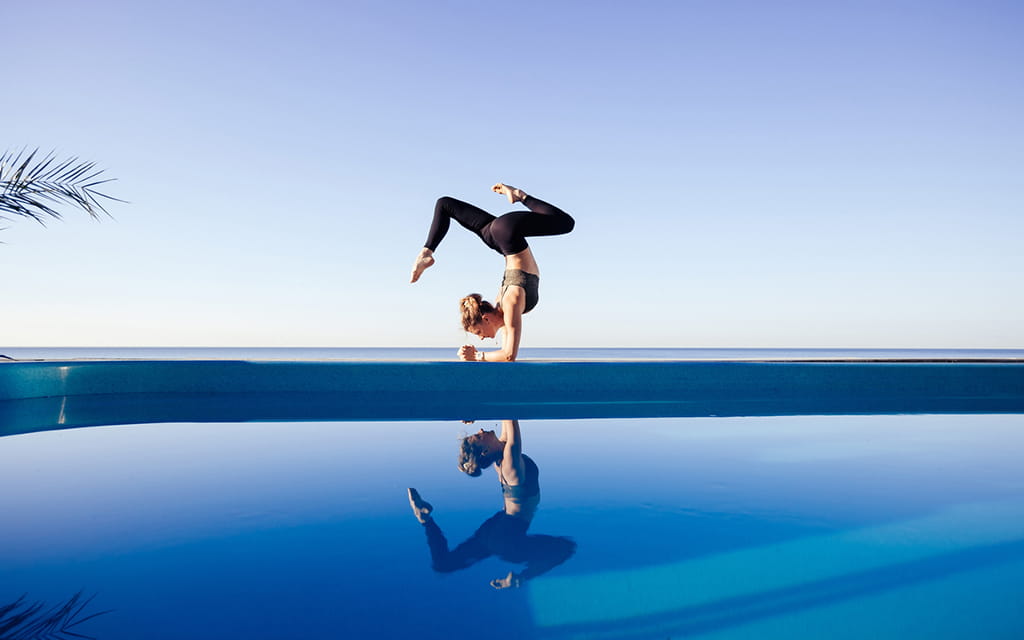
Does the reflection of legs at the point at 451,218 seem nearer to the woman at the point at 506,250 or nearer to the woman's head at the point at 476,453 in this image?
the woman at the point at 506,250

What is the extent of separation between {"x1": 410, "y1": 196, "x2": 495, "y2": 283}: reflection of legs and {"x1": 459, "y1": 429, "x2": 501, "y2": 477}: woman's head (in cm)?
158

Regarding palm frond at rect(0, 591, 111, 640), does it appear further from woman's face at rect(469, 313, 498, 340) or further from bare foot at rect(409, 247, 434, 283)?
woman's face at rect(469, 313, 498, 340)

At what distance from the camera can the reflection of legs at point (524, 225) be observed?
13.2 feet

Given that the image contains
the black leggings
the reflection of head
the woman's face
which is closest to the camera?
the reflection of head

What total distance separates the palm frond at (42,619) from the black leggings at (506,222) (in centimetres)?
321

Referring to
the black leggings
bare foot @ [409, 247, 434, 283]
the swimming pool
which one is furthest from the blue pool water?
the black leggings

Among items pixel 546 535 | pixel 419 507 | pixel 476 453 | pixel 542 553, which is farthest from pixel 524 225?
pixel 542 553

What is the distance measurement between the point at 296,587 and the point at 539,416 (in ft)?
8.33

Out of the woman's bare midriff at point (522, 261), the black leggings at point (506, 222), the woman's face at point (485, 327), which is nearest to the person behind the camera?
the black leggings at point (506, 222)

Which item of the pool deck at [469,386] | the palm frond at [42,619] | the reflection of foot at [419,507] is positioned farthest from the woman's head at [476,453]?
the pool deck at [469,386]

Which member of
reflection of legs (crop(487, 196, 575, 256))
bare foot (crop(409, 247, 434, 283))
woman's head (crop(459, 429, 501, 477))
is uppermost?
reflection of legs (crop(487, 196, 575, 256))

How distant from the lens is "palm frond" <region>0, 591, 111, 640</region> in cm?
76

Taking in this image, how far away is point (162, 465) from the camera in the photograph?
201cm

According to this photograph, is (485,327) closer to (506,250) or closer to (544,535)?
(506,250)
